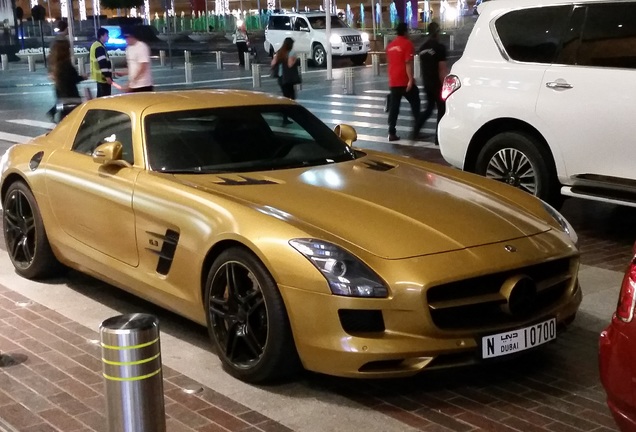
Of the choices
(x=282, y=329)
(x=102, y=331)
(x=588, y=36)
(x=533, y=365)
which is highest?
(x=588, y=36)

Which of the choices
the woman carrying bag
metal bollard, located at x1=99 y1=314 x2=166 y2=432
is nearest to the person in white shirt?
the woman carrying bag

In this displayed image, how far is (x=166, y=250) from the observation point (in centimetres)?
580

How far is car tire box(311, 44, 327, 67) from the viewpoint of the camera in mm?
33781

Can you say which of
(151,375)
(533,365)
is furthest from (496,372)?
(151,375)

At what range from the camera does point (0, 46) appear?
47281 millimetres

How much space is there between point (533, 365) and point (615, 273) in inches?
84.0

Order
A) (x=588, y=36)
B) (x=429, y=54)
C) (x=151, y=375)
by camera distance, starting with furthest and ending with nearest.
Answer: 1. (x=429, y=54)
2. (x=588, y=36)
3. (x=151, y=375)

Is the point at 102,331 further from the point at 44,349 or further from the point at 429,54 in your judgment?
the point at 429,54

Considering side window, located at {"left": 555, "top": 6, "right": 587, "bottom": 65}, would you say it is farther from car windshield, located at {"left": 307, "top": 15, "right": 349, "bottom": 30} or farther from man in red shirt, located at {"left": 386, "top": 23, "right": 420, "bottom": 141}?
car windshield, located at {"left": 307, "top": 15, "right": 349, "bottom": 30}

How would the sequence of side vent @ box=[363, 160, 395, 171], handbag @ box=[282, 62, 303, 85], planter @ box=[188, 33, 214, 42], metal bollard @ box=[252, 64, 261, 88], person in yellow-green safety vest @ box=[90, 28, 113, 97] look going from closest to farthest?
side vent @ box=[363, 160, 395, 171]
person in yellow-green safety vest @ box=[90, 28, 113, 97]
handbag @ box=[282, 62, 303, 85]
metal bollard @ box=[252, 64, 261, 88]
planter @ box=[188, 33, 214, 42]

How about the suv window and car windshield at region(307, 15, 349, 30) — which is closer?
car windshield at region(307, 15, 349, 30)

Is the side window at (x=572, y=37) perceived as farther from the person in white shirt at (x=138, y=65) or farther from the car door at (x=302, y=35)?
the car door at (x=302, y=35)

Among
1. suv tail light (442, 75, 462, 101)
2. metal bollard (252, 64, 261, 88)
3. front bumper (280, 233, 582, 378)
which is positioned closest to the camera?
front bumper (280, 233, 582, 378)

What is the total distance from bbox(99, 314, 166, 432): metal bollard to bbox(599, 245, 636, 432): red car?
5.76 ft
